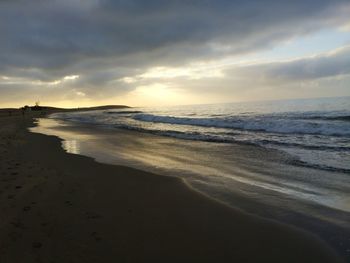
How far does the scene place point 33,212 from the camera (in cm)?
511

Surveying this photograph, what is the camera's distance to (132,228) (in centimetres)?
460

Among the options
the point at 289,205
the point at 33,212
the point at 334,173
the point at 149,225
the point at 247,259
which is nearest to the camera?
the point at 247,259

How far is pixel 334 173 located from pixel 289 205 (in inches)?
127

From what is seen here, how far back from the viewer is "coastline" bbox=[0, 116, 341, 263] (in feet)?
12.6

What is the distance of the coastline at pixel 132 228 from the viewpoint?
3.84m

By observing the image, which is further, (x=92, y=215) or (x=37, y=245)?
(x=92, y=215)

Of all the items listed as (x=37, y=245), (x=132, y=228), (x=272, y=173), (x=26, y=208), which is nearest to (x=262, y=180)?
(x=272, y=173)

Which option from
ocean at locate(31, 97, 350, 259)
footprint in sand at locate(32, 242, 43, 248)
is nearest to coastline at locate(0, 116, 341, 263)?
footprint in sand at locate(32, 242, 43, 248)

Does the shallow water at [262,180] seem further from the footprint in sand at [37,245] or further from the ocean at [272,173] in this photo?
the footprint in sand at [37,245]

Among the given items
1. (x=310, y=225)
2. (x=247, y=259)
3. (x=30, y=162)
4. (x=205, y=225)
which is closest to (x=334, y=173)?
(x=310, y=225)

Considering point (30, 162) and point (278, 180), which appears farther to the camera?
point (30, 162)

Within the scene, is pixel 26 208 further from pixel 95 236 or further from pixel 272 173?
pixel 272 173

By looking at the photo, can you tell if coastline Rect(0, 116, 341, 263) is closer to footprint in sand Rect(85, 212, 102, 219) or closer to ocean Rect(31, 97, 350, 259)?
footprint in sand Rect(85, 212, 102, 219)

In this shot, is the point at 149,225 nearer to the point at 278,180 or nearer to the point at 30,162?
the point at 278,180
